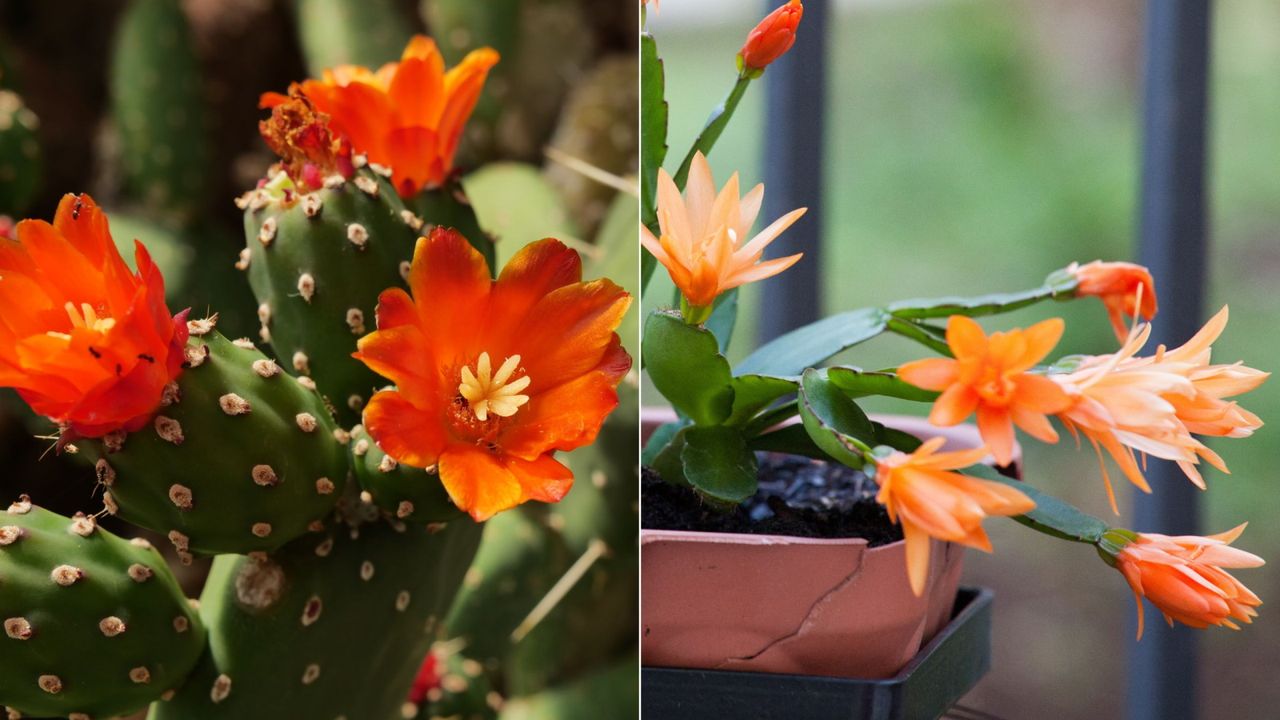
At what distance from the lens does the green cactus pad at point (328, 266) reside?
449mm

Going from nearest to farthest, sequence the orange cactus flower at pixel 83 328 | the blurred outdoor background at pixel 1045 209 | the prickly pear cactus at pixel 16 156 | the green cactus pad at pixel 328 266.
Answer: the orange cactus flower at pixel 83 328 → the green cactus pad at pixel 328 266 → the prickly pear cactus at pixel 16 156 → the blurred outdoor background at pixel 1045 209

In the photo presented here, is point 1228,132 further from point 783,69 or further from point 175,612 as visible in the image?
point 175,612

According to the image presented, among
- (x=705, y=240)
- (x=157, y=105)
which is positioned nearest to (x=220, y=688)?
(x=705, y=240)

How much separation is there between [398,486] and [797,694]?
7.9 inches

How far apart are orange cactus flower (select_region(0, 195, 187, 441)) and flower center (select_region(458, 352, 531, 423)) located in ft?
0.31

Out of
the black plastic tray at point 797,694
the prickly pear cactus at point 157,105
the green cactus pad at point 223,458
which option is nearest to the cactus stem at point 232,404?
the green cactus pad at point 223,458

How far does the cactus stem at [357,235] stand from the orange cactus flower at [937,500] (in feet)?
0.71

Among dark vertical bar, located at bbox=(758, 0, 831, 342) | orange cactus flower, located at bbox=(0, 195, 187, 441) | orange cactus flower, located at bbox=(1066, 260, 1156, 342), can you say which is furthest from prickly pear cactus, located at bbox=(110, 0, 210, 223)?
orange cactus flower, located at bbox=(1066, 260, 1156, 342)

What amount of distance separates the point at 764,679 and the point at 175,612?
243mm

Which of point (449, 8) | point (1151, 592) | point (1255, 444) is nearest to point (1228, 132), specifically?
point (1255, 444)

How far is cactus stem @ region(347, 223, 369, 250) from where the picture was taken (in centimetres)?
45

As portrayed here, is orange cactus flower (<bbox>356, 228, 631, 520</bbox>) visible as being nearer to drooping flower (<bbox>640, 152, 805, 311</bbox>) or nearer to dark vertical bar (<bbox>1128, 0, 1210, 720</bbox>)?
drooping flower (<bbox>640, 152, 805, 311</bbox>)

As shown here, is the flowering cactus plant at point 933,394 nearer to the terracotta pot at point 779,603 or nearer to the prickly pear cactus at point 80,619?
the terracotta pot at point 779,603

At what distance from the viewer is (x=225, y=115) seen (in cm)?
102
